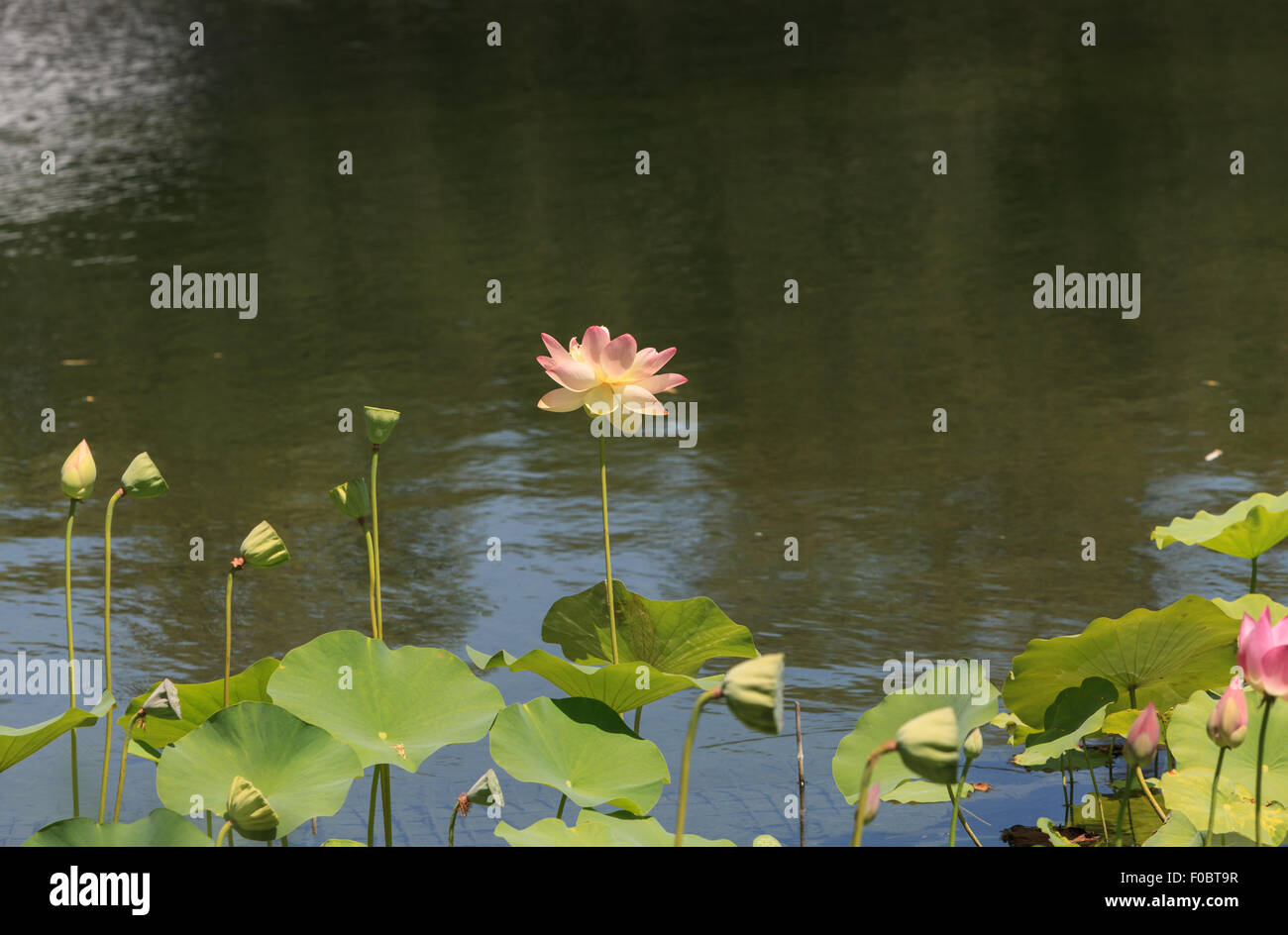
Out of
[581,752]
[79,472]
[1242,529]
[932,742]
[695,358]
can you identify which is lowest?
[581,752]

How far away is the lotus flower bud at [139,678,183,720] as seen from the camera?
5.92 feet

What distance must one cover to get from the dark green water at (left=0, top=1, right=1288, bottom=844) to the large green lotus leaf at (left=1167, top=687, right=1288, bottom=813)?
41 centimetres

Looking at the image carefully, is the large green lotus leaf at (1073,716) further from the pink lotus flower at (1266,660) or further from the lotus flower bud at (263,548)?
the lotus flower bud at (263,548)

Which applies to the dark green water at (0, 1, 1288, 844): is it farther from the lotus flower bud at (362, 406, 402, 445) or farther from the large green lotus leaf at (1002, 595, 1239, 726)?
the lotus flower bud at (362, 406, 402, 445)

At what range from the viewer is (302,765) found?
5.97ft

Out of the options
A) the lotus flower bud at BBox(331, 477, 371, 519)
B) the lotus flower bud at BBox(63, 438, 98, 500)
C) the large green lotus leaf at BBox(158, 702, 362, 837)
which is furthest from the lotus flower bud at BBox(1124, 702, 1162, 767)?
the lotus flower bud at BBox(63, 438, 98, 500)

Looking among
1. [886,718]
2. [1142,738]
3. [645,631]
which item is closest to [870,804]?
[1142,738]

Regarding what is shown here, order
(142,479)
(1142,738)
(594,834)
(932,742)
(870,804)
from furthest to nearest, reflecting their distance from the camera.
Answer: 1. (142,479)
2. (594,834)
3. (1142,738)
4. (870,804)
5. (932,742)

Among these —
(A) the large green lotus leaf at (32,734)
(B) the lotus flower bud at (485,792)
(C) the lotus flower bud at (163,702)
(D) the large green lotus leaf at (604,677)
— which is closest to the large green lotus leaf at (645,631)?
(D) the large green lotus leaf at (604,677)

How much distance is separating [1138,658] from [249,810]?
1.25 m

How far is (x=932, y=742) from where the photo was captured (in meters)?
1.26

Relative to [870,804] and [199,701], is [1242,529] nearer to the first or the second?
[870,804]

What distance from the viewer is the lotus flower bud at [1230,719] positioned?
4.77 ft
